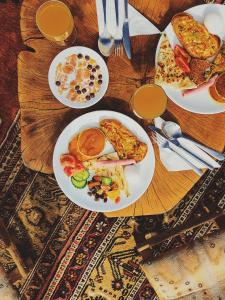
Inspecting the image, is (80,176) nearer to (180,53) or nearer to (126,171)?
(126,171)

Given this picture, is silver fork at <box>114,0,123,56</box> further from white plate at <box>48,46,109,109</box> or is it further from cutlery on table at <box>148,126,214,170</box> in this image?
cutlery on table at <box>148,126,214,170</box>

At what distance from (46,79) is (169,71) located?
0.60 metres

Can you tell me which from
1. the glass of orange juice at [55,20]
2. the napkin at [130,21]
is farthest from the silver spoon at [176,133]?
the glass of orange juice at [55,20]

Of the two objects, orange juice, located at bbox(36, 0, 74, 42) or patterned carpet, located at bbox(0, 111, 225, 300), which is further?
patterned carpet, located at bbox(0, 111, 225, 300)

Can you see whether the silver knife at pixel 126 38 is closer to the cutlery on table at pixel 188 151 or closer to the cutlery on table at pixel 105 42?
the cutlery on table at pixel 105 42

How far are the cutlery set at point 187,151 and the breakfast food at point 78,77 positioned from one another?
1.16 feet

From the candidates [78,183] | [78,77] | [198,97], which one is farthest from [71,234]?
[198,97]

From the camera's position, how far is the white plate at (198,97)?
82.5 inches

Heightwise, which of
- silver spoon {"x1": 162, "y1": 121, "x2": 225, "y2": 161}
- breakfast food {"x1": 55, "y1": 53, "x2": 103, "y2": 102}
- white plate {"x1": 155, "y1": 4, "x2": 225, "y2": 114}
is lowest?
silver spoon {"x1": 162, "y1": 121, "x2": 225, "y2": 161}

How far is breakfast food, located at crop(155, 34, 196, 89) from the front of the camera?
82.9 inches

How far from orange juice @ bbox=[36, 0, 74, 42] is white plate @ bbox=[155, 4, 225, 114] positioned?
0.45 meters

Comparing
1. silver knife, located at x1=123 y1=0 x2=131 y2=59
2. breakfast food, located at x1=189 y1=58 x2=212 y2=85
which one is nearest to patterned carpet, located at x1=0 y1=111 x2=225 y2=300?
breakfast food, located at x1=189 y1=58 x2=212 y2=85

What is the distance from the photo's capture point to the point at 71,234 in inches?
111

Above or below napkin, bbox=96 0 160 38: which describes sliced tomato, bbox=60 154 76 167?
below
